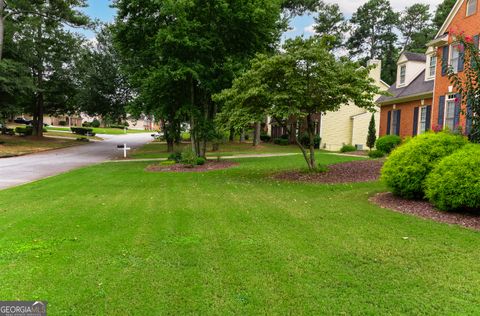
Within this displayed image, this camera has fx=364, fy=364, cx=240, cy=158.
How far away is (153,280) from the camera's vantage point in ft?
12.6

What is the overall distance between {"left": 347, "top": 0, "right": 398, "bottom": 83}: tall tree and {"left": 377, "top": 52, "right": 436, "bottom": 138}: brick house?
27.0 metres

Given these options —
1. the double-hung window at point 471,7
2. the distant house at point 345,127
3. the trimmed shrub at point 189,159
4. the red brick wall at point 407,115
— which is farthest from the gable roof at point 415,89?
the trimmed shrub at point 189,159

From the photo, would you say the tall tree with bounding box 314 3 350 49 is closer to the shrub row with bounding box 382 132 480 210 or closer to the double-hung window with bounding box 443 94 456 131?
the double-hung window with bounding box 443 94 456 131

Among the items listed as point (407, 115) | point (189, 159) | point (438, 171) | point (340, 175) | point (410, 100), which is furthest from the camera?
point (407, 115)

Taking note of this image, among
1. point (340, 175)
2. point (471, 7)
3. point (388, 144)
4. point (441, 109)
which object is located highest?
point (471, 7)

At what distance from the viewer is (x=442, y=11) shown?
138 ft

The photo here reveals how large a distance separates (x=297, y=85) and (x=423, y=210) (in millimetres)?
5298

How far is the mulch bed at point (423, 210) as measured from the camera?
6.01 metres

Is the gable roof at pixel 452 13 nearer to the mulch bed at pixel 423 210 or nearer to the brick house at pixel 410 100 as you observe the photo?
the brick house at pixel 410 100

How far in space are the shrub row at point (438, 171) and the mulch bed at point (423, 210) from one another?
0.49 feet

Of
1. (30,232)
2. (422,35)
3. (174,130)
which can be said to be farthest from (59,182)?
(422,35)

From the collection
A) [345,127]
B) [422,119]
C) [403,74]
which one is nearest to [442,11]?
[345,127]

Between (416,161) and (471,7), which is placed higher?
(471,7)

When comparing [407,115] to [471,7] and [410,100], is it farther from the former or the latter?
[471,7]
